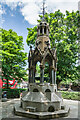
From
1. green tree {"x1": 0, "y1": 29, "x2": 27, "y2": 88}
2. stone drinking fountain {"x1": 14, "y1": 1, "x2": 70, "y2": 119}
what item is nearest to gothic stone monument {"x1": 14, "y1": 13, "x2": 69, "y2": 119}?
stone drinking fountain {"x1": 14, "y1": 1, "x2": 70, "y2": 119}

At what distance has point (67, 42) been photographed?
22.9m

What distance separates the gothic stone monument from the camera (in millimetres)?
8961

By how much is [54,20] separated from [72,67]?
36.2 ft

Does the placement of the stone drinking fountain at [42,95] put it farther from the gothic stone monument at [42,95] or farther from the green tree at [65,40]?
the green tree at [65,40]

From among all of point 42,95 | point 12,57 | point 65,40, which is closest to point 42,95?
point 42,95

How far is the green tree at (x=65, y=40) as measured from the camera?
69.5 ft

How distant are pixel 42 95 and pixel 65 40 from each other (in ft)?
49.9

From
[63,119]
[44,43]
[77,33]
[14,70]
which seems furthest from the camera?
[77,33]

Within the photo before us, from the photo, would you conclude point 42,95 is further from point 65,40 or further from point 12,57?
point 65,40

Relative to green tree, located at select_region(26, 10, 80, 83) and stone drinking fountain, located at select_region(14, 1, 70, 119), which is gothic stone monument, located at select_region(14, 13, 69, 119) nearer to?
stone drinking fountain, located at select_region(14, 1, 70, 119)

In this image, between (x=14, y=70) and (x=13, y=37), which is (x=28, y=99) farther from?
(x=13, y=37)

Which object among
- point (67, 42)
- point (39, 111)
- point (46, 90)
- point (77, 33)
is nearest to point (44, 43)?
point (46, 90)

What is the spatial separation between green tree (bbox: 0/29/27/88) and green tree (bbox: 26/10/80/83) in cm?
362

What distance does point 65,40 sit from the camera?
73.5 ft
